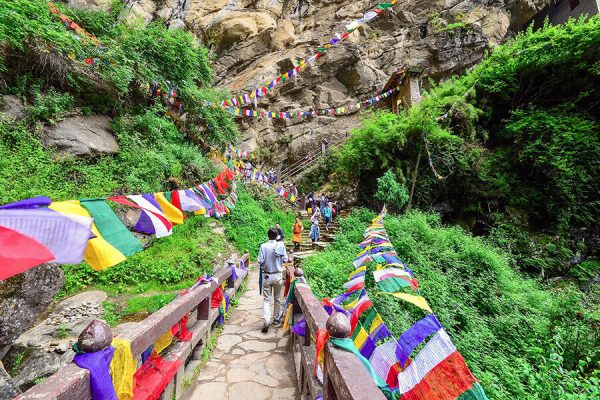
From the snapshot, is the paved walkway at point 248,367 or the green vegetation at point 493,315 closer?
the paved walkway at point 248,367

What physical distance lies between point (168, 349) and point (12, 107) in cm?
893

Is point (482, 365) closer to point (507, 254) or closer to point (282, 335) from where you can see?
point (282, 335)

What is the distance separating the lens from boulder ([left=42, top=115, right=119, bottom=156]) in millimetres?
8008

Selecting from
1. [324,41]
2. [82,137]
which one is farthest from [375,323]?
[324,41]

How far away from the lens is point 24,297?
12.0 feet

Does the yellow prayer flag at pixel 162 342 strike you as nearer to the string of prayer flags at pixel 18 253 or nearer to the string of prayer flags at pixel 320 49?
the string of prayer flags at pixel 18 253

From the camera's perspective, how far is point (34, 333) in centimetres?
439

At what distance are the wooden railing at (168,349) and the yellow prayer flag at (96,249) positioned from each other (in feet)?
1.89

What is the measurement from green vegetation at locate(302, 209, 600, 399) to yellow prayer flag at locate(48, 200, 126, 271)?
165 inches

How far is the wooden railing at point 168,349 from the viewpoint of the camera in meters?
1.42

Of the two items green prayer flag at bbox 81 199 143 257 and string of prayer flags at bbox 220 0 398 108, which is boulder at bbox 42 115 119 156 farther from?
green prayer flag at bbox 81 199 143 257

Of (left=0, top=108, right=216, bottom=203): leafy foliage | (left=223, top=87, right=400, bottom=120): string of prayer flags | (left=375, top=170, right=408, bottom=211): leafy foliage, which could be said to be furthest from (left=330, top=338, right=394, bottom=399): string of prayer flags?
(left=223, top=87, right=400, bottom=120): string of prayer flags

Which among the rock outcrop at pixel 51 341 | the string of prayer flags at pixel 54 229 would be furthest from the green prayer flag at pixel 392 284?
the rock outcrop at pixel 51 341

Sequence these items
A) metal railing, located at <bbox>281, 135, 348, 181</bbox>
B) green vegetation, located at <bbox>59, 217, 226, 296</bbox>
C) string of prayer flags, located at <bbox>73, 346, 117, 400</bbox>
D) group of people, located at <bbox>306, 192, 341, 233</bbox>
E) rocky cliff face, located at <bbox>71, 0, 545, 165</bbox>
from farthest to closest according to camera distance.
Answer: rocky cliff face, located at <bbox>71, 0, 545, 165</bbox> < metal railing, located at <bbox>281, 135, 348, 181</bbox> < group of people, located at <bbox>306, 192, 341, 233</bbox> < green vegetation, located at <bbox>59, 217, 226, 296</bbox> < string of prayer flags, located at <bbox>73, 346, 117, 400</bbox>
